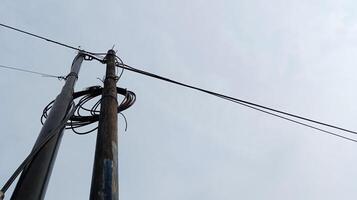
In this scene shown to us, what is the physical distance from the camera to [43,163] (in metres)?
4.07

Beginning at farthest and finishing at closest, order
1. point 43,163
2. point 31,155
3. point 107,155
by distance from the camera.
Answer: point 43,163
point 31,155
point 107,155

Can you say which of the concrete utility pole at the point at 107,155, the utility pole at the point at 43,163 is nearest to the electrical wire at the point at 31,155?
the utility pole at the point at 43,163

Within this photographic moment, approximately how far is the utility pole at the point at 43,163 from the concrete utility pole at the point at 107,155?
732 millimetres

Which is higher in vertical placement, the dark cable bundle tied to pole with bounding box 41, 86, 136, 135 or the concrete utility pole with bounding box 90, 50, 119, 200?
the dark cable bundle tied to pole with bounding box 41, 86, 136, 135

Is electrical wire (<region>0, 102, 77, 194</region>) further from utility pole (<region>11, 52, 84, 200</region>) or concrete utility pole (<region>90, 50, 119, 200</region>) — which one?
concrete utility pole (<region>90, 50, 119, 200</region>)

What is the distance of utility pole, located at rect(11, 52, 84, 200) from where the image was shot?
3.74 meters

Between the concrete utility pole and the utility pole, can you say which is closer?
the concrete utility pole

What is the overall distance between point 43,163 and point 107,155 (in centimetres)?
102

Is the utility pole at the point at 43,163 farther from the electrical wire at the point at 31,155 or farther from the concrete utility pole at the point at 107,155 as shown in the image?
the concrete utility pole at the point at 107,155

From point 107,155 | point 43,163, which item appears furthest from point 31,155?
point 107,155

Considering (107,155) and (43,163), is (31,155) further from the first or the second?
(107,155)

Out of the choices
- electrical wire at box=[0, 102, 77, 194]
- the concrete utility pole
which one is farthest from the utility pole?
the concrete utility pole

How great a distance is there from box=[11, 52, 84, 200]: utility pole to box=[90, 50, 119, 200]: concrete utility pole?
732mm

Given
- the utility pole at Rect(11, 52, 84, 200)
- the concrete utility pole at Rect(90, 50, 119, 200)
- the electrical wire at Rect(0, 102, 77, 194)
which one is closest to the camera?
the concrete utility pole at Rect(90, 50, 119, 200)
